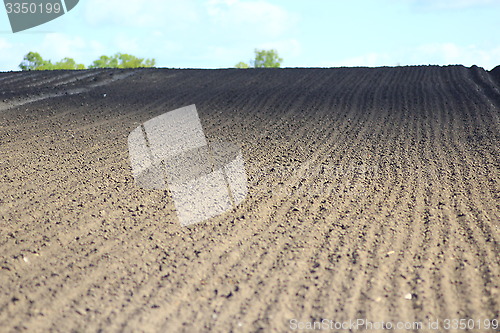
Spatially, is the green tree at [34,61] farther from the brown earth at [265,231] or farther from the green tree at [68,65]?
the brown earth at [265,231]

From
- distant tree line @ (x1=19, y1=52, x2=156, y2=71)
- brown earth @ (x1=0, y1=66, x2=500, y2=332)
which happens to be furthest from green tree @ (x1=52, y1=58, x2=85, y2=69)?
brown earth @ (x1=0, y1=66, x2=500, y2=332)

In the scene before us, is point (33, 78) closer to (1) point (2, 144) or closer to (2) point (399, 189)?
(1) point (2, 144)

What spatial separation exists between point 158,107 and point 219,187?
26.7 ft

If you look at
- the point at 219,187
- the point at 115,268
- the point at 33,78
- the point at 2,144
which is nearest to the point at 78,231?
the point at 115,268

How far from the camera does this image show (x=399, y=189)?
7457 mm

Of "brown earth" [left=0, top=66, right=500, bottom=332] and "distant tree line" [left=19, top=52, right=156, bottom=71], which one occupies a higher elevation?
"distant tree line" [left=19, top=52, right=156, bottom=71]

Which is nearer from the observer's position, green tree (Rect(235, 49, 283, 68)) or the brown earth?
the brown earth

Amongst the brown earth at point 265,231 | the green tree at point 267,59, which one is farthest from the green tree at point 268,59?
the brown earth at point 265,231

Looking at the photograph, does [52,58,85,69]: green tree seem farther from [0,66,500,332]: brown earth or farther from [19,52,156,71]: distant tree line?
[0,66,500,332]: brown earth

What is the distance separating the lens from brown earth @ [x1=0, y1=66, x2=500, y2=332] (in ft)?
13.5

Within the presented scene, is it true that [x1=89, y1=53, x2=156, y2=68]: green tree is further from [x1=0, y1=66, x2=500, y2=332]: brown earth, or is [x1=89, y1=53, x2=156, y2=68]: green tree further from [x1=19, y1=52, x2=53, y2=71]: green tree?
[x1=0, y1=66, x2=500, y2=332]: brown earth

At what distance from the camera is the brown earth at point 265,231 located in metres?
4.11

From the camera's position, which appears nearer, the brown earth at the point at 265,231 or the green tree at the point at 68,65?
the brown earth at the point at 265,231

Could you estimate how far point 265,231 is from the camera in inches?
225
